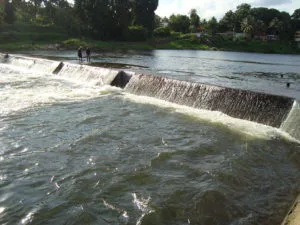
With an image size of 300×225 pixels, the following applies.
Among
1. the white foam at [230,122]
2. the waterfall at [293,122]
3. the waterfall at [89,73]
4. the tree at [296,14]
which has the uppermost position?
the tree at [296,14]

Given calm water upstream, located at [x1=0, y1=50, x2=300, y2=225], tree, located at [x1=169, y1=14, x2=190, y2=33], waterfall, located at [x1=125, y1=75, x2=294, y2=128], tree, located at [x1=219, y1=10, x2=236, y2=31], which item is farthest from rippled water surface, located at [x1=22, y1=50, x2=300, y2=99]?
tree, located at [x1=219, y1=10, x2=236, y2=31]

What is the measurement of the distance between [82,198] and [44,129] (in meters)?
5.29

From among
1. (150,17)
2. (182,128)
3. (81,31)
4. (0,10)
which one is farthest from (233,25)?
(182,128)

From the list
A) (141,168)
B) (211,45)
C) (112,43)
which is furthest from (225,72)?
(211,45)

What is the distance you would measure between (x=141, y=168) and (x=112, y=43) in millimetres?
66687

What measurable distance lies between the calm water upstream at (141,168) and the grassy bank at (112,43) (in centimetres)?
4725

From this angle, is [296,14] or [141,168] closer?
[141,168]

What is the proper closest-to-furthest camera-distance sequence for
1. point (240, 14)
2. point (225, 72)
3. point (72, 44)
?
point (225, 72) → point (72, 44) → point (240, 14)

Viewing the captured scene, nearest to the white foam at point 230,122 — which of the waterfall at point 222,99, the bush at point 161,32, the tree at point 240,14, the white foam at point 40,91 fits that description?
→ the waterfall at point 222,99

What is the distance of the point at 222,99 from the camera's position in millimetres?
14156

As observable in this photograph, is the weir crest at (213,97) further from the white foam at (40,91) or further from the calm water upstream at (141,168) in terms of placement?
the white foam at (40,91)

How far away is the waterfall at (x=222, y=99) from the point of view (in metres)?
12.3

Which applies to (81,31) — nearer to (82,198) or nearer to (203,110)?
(203,110)

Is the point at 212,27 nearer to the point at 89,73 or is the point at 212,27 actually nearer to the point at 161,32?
the point at 161,32
